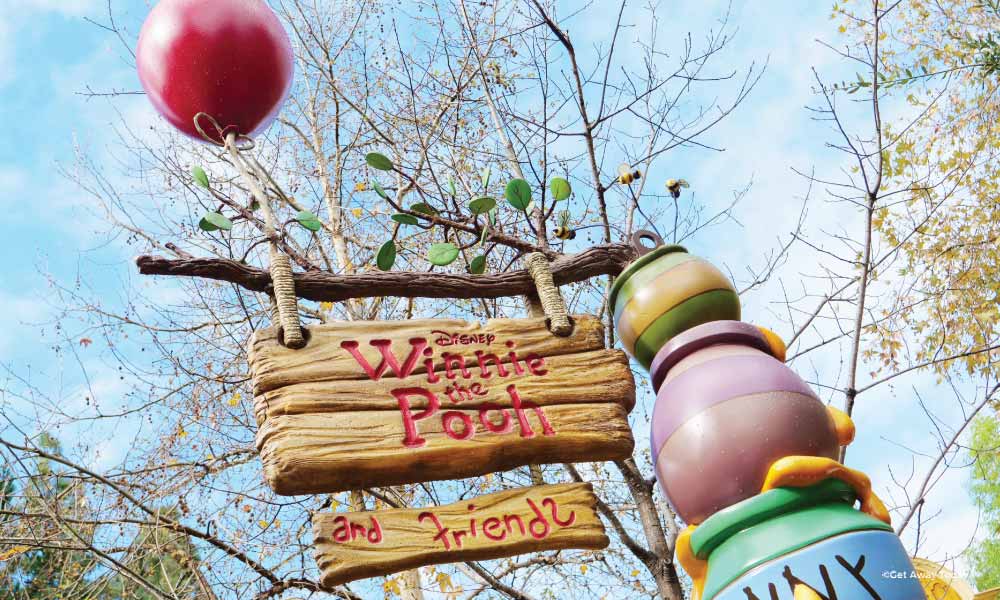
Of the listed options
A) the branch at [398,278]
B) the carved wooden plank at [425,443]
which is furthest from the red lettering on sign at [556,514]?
the branch at [398,278]

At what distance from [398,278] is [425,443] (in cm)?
60

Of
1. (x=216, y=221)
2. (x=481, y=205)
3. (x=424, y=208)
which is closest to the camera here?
(x=216, y=221)

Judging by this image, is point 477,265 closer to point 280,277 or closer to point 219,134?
point 280,277

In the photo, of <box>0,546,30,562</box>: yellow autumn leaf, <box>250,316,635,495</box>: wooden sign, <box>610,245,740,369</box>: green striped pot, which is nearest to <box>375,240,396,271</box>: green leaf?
<box>250,316,635,495</box>: wooden sign

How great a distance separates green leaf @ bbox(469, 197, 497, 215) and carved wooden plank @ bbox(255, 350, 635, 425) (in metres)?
0.63

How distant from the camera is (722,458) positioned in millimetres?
2191

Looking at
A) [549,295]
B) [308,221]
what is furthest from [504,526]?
[308,221]

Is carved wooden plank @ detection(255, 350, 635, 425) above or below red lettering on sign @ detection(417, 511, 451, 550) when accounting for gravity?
above

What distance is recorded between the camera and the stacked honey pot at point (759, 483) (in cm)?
202

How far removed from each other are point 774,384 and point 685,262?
0.58 meters

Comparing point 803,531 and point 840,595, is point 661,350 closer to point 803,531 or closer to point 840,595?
point 803,531

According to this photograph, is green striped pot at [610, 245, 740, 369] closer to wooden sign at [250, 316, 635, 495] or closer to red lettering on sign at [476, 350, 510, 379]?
wooden sign at [250, 316, 635, 495]

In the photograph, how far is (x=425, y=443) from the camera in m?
2.36

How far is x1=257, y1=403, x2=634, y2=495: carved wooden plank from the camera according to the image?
7.45 feet
